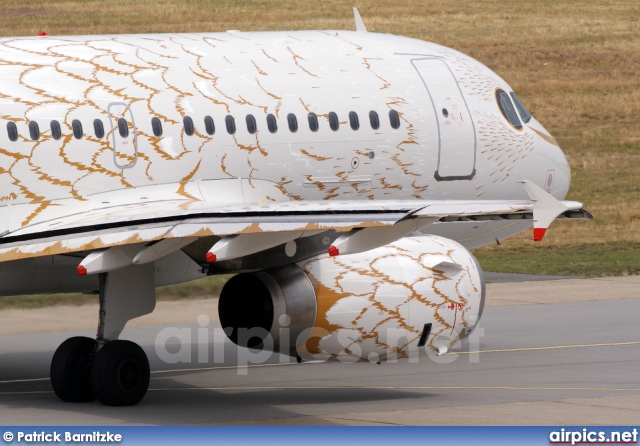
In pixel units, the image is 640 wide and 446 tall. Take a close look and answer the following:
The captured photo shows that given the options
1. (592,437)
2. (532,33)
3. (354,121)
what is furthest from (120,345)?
(532,33)

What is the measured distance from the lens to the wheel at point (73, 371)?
19047 millimetres

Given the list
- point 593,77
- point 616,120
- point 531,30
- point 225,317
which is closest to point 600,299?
point 225,317

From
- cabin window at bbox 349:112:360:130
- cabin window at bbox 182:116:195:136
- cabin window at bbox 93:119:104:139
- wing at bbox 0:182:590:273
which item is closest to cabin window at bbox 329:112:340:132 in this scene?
cabin window at bbox 349:112:360:130

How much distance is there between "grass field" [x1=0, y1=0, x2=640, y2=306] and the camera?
55.2 meters

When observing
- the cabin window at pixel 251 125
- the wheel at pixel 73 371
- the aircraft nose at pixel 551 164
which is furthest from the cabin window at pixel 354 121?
the wheel at pixel 73 371

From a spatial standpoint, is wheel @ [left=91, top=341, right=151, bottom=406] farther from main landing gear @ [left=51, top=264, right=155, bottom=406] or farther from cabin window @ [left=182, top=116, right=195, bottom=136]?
cabin window @ [left=182, top=116, right=195, bottom=136]

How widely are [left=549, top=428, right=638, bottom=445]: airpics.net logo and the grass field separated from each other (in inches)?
1017

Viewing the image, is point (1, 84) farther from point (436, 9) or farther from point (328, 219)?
point (436, 9)

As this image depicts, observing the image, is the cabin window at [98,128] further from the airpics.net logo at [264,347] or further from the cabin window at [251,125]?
the airpics.net logo at [264,347]

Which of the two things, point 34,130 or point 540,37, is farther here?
point 540,37

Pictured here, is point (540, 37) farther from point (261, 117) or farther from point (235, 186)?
point (235, 186)

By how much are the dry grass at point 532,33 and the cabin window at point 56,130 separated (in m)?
32.7

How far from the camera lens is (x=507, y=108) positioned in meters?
23.2

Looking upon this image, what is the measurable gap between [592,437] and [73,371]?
6.68 m
